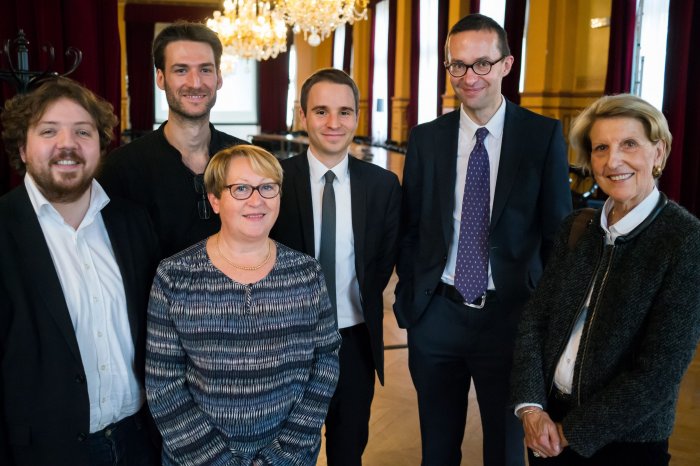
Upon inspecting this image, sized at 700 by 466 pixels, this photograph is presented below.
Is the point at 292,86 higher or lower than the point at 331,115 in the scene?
higher

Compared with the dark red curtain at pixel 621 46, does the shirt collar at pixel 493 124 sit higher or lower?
lower

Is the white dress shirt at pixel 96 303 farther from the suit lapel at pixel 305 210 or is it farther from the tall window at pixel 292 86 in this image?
the tall window at pixel 292 86

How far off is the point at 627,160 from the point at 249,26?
950cm

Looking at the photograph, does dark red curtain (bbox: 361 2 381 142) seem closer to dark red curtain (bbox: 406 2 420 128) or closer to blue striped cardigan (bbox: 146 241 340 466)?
dark red curtain (bbox: 406 2 420 128)

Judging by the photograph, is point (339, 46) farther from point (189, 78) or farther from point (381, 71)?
point (189, 78)

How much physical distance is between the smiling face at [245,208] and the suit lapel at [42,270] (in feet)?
1.51

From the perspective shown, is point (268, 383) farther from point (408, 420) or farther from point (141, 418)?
point (408, 420)

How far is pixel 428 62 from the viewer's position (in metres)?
12.3

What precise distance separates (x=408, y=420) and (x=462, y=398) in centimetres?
99

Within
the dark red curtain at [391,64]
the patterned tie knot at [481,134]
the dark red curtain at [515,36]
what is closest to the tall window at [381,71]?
the dark red curtain at [391,64]

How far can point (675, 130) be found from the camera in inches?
257

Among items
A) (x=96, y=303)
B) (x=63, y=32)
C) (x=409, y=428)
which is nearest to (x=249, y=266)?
(x=96, y=303)

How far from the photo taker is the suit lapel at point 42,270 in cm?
160

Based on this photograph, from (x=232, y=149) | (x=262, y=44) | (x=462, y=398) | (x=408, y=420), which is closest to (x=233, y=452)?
(x=232, y=149)
